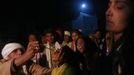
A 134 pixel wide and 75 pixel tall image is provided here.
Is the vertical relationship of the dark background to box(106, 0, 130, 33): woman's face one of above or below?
below

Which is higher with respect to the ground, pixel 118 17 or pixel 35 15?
pixel 118 17

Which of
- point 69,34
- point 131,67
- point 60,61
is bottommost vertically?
point 69,34

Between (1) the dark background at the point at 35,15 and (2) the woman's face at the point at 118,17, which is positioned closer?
(2) the woman's face at the point at 118,17

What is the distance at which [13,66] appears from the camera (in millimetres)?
4449

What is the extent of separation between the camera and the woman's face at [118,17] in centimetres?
285

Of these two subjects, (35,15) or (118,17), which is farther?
(35,15)

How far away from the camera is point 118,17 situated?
287 cm

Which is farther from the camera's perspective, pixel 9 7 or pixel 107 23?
pixel 9 7

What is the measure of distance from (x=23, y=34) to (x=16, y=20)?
1992 millimetres

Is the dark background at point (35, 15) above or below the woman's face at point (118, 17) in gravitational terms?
below

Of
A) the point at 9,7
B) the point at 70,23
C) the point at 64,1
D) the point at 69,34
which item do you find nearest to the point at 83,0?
the point at 64,1

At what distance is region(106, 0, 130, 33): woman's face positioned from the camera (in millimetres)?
2850

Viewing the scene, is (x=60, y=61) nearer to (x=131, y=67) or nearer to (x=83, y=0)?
(x=131, y=67)

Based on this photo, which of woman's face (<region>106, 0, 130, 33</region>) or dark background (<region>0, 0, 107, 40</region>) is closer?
woman's face (<region>106, 0, 130, 33</region>)
